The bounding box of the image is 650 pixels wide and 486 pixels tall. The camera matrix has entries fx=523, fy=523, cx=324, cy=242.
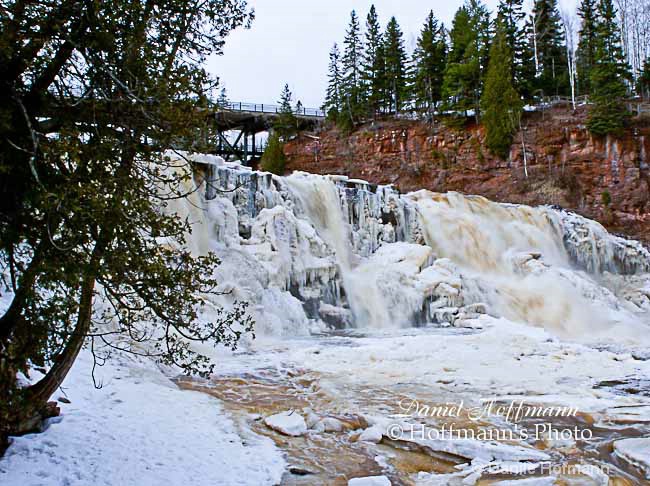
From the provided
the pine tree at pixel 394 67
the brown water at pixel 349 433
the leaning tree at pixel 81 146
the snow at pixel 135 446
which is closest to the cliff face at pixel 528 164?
the pine tree at pixel 394 67

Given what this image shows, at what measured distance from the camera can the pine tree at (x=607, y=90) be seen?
2762 cm

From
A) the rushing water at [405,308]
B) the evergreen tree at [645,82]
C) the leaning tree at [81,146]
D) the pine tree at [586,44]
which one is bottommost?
the rushing water at [405,308]

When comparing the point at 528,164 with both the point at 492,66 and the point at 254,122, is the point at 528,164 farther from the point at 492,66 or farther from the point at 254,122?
the point at 254,122

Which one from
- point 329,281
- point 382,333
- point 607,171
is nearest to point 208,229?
point 329,281

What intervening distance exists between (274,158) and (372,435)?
31191 mm

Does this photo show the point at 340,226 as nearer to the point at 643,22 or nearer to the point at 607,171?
the point at 607,171

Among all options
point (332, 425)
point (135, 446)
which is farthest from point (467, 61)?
point (135, 446)

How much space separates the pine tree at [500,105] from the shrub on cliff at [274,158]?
13221mm

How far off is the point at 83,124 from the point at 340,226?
1357cm

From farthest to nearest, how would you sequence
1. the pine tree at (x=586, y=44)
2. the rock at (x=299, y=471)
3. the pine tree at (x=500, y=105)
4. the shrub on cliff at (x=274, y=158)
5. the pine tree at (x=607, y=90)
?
the pine tree at (x=586, y=44) → the shrub on cliff at (x=274, y=158) → the pine tree at (x=500, y=105) → the pine tree at (x=607, y=90) → the rock at (x=299, y=471)

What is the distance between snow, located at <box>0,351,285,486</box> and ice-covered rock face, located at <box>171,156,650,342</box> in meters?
5.44

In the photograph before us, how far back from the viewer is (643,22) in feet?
122

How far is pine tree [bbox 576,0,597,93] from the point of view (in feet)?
115

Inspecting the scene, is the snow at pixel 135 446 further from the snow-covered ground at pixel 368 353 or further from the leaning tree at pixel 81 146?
the leaning tree at pixel 81 146
